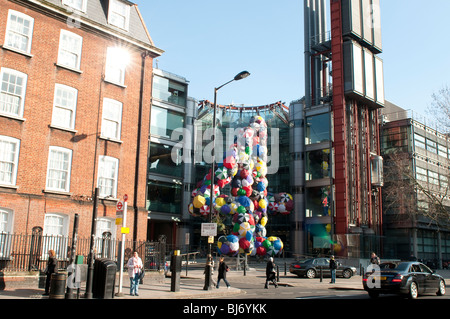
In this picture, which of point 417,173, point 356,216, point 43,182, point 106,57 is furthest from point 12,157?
point 417,173

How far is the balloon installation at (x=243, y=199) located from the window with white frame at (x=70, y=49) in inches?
646

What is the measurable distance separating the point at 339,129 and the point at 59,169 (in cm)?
3412

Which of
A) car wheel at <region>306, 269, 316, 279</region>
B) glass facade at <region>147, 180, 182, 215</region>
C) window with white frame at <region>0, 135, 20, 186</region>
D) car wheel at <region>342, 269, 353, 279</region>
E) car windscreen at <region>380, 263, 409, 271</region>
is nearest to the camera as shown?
car windscreen at <region>380, 263, 409, 271</region>

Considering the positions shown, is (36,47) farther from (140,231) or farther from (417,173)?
(417,173)

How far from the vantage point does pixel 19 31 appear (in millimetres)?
21672

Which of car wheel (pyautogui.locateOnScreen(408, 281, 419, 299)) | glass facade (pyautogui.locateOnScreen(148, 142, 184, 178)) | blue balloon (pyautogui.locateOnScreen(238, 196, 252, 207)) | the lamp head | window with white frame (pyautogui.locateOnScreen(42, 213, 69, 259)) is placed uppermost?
glass facade (pyautogui.locateOnScreen(148, 142, 184, 178))

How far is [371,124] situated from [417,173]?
9.08 m

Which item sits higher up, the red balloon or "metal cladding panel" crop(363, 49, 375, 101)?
"metal cladding panel" crop(363, 49, 375, 101)

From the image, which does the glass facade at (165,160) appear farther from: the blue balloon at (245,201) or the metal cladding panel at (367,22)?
the metal cladding panel at (367,22)

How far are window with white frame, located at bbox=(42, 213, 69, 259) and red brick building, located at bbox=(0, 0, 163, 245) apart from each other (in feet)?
0.18

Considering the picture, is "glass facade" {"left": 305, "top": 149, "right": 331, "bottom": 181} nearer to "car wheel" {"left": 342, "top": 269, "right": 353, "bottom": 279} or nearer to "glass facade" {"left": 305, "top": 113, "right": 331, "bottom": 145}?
"glass facade" {"left": 305, "top": 113, "right": 331, "bottom": 145}

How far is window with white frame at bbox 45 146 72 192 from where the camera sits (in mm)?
21956

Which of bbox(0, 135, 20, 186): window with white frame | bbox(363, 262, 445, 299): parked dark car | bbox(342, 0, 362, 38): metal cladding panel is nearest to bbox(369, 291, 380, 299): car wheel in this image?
bbox(363, 262, 445, 299): parked dark car

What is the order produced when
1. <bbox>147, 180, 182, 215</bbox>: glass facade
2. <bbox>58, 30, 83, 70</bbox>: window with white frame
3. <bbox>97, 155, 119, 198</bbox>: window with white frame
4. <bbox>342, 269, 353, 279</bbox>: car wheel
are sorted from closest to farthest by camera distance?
<bbox>58, 30, 83, 70</bbox>: window with white frame → <bbox>97, 155, 119, 198</bbox>: window with white frame → <bbox>342, 269, 353, 279</bbox>: car wheel → <bbox>147, 180, 182, 215</bbox>: glass facade
